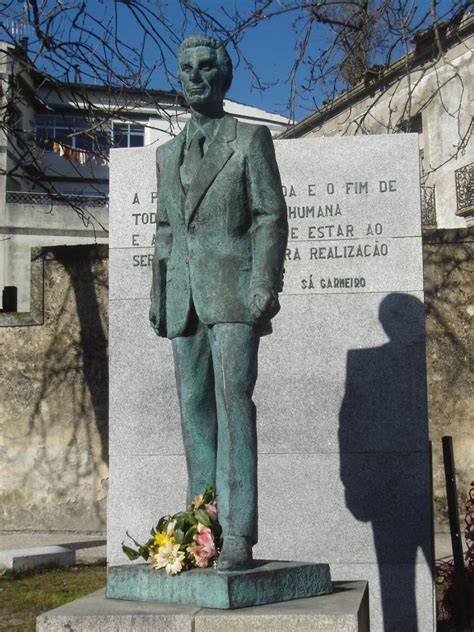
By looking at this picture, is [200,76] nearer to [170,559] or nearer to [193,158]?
[193,158]

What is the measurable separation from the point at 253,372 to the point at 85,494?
28.2 feet

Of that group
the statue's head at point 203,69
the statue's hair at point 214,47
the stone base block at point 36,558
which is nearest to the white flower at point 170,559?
the statue's head at point 203,69

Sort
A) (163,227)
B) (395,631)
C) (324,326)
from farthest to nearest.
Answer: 1. (324,326)
2. (395,631)
3. (163,227)

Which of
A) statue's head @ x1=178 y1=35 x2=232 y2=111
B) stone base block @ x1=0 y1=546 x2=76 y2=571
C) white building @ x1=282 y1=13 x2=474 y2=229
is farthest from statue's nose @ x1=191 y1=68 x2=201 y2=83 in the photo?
white building @ x1=282 y1=13 x2=474 y2=229

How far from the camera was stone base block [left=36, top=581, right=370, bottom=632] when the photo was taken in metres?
3.61

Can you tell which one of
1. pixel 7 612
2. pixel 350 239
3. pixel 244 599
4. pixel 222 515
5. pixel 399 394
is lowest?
pixel 7 612

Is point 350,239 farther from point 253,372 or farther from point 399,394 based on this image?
point 253,372

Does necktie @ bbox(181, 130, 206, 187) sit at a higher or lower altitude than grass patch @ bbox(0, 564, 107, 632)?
higher

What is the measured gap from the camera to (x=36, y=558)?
9.09 meters

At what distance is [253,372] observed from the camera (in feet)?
13.6

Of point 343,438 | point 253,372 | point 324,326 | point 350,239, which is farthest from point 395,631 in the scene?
point 253,372

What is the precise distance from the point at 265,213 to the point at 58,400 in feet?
28.6

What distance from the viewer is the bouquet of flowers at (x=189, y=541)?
394 centimetres

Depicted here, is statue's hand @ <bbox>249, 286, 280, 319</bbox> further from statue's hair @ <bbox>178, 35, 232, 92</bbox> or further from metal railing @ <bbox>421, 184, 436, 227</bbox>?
metal railing @ <bbox>421, 184, 436, 227</bbox>
